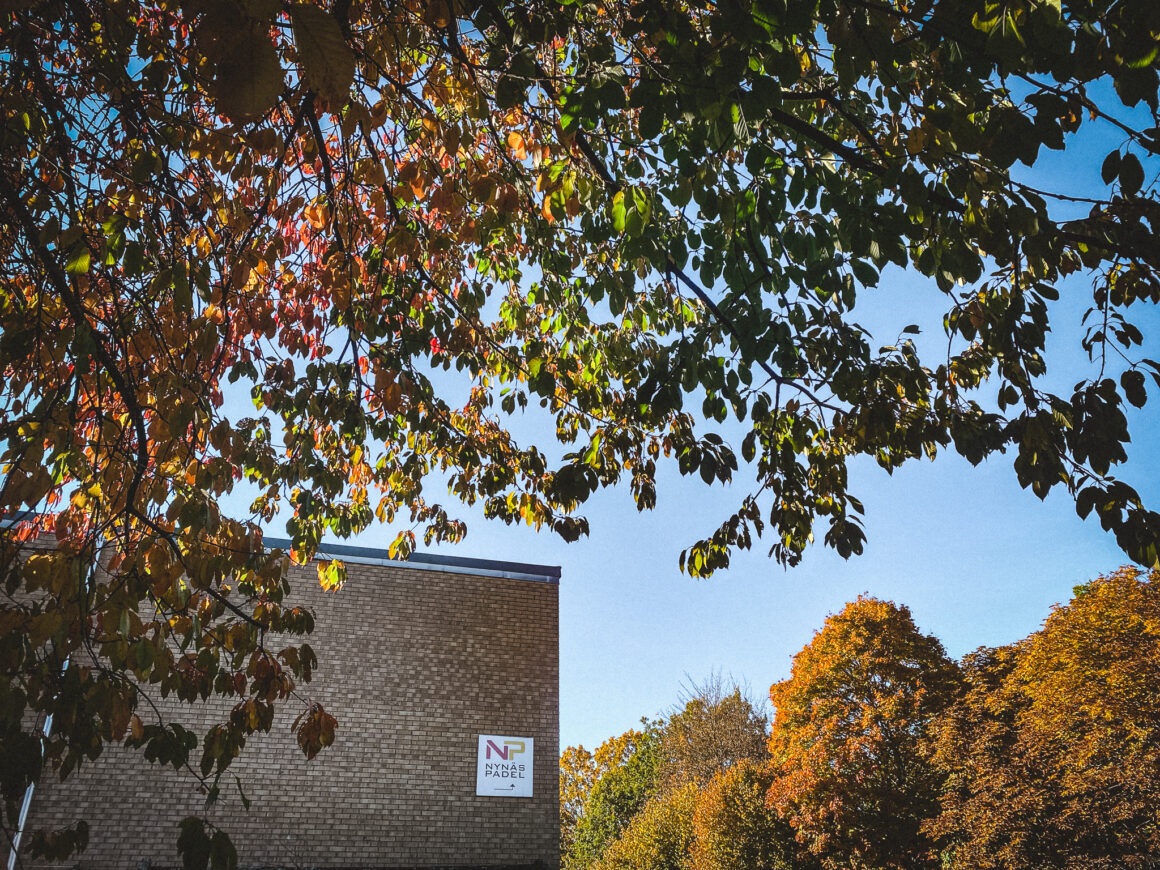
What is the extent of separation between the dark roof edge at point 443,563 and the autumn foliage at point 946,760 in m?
7.09

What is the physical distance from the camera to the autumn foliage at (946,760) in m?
11.3

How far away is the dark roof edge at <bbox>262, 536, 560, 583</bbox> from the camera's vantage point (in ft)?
44.5

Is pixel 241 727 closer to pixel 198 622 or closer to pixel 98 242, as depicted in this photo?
pixel 198 622

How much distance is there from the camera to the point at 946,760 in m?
14.0

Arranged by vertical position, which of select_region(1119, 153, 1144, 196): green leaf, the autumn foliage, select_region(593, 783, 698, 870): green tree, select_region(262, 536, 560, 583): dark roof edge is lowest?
select_region(593, 783, 698, 870): green tree

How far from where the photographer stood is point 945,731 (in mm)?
14156

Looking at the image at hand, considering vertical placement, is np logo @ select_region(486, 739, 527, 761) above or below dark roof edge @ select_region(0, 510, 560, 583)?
below

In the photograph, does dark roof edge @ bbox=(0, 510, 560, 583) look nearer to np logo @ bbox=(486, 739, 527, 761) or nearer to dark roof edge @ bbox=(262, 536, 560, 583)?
dark roof edge @ bbox=(262, 536, 560, 583)

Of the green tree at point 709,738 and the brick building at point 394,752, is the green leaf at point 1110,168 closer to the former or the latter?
the brick building at point 394,752

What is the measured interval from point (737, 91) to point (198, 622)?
2.50m

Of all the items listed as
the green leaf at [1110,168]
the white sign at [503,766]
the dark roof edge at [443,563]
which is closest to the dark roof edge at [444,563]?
the dark roof edge at [443,563]

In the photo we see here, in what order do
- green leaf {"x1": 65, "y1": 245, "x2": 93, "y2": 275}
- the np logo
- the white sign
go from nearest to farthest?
1. green leaf {"x1": 65, "y1": 245, "x2": 93, "y2": 275}
2. the white sign
3. the np logo

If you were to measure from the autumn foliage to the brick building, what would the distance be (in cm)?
606

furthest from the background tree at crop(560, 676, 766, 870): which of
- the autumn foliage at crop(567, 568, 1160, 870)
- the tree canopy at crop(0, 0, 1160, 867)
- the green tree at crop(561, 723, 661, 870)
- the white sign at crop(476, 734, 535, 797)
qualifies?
the tree canopy at crop(0, 0, 1160, 867)
